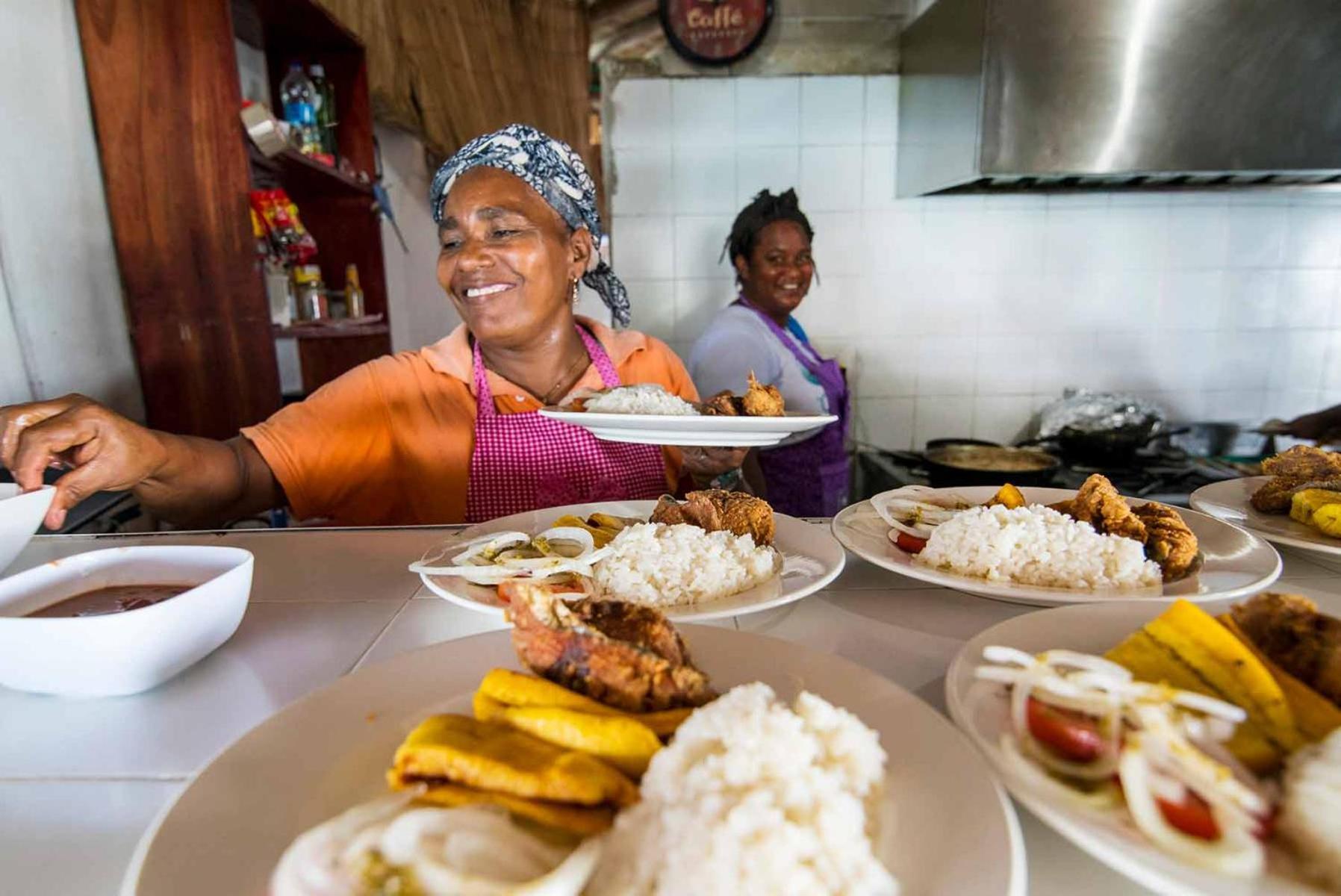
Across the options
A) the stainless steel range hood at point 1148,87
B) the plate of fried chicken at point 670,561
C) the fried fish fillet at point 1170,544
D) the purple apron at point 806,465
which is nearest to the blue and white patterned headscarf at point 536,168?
the plate of fried chicken at point 670,561

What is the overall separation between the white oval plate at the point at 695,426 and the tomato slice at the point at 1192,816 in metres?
0.84

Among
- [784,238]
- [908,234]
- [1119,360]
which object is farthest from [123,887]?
[1119,360]

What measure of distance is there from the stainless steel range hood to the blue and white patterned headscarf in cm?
188

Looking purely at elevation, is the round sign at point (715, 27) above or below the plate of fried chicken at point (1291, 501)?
above

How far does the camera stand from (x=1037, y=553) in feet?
3.45

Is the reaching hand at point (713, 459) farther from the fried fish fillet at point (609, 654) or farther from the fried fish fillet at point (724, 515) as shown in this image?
the fried fish fillet at point (609, 654)

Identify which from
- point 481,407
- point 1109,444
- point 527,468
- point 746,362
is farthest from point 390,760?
point 1109,444

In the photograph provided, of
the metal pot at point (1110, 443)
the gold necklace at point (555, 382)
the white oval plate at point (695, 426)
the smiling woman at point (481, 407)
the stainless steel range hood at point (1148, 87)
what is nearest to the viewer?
the white oval plate at point (695, 426)

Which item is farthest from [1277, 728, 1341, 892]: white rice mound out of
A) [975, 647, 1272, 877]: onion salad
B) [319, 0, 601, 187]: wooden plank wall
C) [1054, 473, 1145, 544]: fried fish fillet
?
[319, 0, 601, 187]: wooden plank wall

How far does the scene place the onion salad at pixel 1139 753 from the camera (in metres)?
0.51

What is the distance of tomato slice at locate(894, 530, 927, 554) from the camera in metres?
1.17

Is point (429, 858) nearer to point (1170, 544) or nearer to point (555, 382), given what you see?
point (1170, 544)

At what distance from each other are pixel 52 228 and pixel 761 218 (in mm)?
2577

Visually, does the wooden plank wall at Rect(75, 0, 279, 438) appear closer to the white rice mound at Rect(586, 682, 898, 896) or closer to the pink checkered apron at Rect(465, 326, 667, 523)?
the pink checkered apron at Rect(465, 326, 667, 523)
